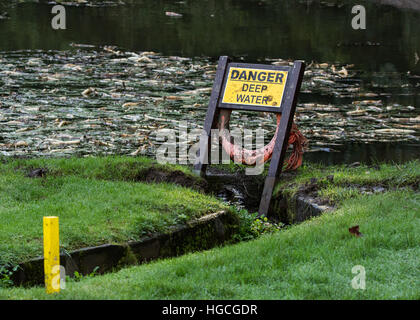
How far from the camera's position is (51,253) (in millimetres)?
5156

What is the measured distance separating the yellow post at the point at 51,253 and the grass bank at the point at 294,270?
9 centimetres

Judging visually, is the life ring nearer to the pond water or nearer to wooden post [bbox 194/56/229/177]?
wooden post [bbox 194/56/229/177]

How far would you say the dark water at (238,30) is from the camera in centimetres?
2059

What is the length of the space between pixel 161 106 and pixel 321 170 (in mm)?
4564

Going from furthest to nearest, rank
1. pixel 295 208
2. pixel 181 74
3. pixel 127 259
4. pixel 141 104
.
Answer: pixel 181 74 < pixel 141 104 < pixel 295 208 < pixel 127 259

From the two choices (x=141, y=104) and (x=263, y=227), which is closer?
(x=263, y=227)

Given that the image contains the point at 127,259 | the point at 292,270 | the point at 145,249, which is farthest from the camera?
the point at 145,249

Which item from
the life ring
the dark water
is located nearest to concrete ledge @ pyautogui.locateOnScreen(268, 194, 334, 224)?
the life ring

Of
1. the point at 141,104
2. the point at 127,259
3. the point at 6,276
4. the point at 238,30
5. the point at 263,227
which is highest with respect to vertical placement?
the point at 6,276

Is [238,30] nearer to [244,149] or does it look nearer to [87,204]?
[244,149]

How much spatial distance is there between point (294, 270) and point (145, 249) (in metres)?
1.68

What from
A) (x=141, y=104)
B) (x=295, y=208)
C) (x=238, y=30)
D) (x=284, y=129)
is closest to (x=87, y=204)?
(x=295, y=208)

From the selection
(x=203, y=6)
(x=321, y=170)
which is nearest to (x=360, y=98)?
(x=321, y=170)

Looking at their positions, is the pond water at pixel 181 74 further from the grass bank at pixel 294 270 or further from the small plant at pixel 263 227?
the grass bank at pixel 294 270
